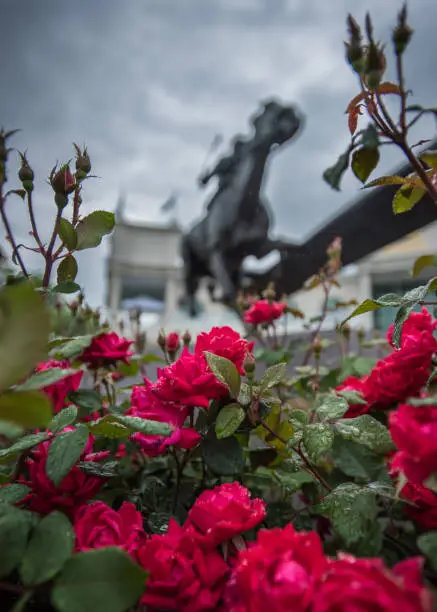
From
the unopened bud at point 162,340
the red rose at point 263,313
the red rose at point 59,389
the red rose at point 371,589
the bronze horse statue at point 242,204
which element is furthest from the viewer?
the bronze horse statue at point 242,204

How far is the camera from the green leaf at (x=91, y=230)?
0.96 feet

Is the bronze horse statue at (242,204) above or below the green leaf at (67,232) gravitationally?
above

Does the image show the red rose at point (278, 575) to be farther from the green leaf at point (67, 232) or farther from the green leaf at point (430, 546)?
the green leaf at point (67, 232)

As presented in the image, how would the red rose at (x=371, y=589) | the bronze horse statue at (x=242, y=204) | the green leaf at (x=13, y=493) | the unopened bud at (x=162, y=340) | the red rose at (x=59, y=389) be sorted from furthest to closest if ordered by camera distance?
1. the bronze horse statue at (x=242, y=204)
2. the unopened bud at (x=162, y=340)
3. the red rose at (x=59, y=389)
4. the green leaf at (x=13, y=493)
5. the red rose at (x=371, y=589)

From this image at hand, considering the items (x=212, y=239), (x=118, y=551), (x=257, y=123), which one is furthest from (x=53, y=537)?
(x=212, y=239)

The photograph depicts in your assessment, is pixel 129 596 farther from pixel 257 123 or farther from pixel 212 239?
pixel 212 239

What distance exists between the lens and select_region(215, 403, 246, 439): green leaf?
0.27 meters

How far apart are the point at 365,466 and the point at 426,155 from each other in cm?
23

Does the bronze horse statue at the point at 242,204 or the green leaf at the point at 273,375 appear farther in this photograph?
the bronze horse statue at the point at 242,204

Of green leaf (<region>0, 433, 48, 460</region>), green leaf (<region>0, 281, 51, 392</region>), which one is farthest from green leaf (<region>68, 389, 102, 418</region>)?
green leaf (<region>0, 281, 51, 392</region>)

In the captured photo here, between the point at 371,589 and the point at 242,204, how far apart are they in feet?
6.14

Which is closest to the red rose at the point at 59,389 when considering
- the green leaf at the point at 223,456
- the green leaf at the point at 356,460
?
the green leaf at the point at 223,456

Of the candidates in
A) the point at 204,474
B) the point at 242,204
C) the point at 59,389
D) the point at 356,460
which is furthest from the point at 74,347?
the point at 242,204

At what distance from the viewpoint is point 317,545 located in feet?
0.56
